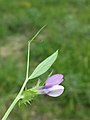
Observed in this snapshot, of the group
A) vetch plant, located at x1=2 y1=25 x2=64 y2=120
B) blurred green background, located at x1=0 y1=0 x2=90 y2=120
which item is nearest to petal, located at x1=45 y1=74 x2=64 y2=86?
vetch plant, located at x1=2 y1=25 x2=64 y2=120

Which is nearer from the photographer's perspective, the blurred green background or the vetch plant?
the vetch plant

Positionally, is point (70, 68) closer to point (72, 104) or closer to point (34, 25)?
point (72, 104)

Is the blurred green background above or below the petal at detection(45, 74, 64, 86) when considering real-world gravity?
below

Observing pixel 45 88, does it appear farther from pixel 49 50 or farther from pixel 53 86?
pixel 49 50

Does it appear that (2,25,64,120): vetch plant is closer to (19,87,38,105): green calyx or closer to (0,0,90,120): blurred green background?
(19,87,38,105): green calyx

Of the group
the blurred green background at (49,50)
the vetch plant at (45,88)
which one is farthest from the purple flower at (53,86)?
the blurred green background at (49,50)

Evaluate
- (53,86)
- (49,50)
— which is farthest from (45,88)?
(49,50)
